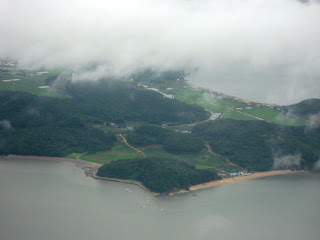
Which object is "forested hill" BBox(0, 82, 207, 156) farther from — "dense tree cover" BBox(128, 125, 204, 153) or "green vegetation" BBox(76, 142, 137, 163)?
"dense tree cover" BBox(128, 125, 204, 153)

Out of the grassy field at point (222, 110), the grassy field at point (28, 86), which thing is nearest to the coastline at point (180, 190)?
the grassy field at point (222, 110)

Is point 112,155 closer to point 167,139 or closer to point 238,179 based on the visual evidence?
point 167,139

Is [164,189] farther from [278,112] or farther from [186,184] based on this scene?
[278,112]

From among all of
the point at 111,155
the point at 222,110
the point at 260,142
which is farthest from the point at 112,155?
the point at 222,110

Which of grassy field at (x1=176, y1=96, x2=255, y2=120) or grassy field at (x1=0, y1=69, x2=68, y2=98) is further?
grassy field at (x1=0, y1=69, x2=68, y2=98)

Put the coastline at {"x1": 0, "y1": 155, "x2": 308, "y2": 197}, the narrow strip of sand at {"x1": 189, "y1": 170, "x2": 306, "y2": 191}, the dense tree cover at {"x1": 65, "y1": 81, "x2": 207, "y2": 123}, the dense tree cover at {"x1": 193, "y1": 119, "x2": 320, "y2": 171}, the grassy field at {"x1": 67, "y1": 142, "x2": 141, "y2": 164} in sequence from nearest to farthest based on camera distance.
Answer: the coastline at {"x1": 0, "y1": 155, "x2": 308, "y2": 197} → the narrow strip of sand at {"x1": 189, "y1": 170, "x2": 306, "y2": 191} → the dense tree cover at {"x1": 193, "y1": 119, "x2": 320, "y2": 171} → the grassy field at {"x1": 67, "y1": 142, "x2": 141, "y2": 164} → the dense tree cover at {"x1": 65, "y1": 81, "x2": 207, "y2": 123}

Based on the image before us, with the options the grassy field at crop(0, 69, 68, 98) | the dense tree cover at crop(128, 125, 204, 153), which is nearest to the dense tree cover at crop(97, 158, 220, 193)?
the dense tree cover at crop(128, 125, 204, 153)

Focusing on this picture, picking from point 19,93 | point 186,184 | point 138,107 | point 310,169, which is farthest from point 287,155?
point 19,93
